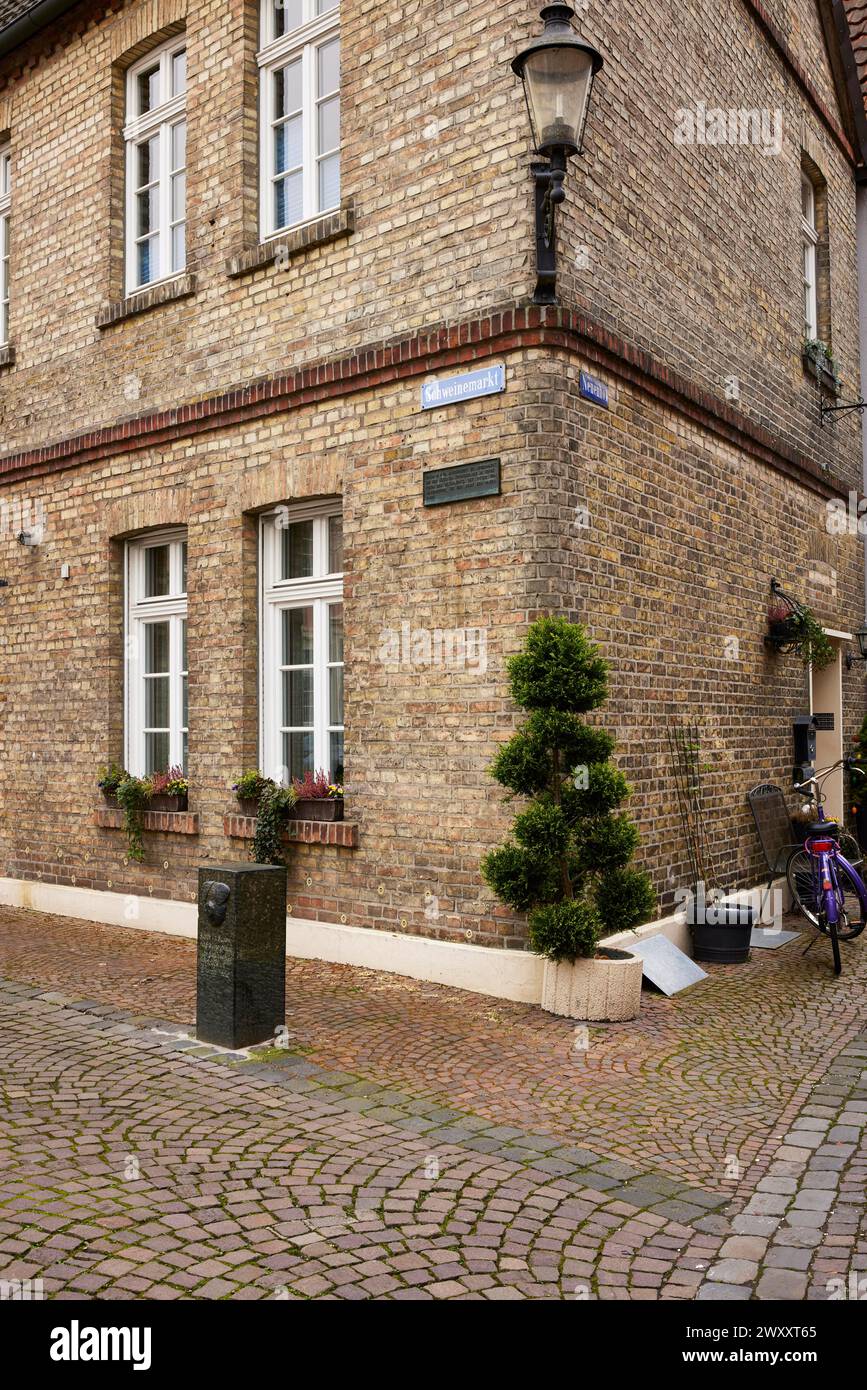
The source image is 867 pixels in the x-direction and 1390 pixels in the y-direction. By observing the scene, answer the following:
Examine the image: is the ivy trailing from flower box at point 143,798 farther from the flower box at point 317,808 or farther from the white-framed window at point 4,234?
the white-framed window at point 4,234

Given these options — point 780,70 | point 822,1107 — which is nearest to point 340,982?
point 822,1107

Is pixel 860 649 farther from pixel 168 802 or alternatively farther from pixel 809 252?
pixel 168 802

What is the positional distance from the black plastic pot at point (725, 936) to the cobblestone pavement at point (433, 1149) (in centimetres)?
90

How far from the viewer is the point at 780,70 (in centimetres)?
1098

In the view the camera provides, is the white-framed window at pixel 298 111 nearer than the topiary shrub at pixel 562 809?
No

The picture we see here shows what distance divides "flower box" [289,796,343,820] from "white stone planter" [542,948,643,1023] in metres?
2.10

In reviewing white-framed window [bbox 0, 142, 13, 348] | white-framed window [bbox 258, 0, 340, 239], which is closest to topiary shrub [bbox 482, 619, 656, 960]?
white-framed window [bbox 258, 0, 340, 239]

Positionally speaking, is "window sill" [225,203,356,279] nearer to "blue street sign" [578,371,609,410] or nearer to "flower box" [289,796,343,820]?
"blue street sign" [578,371,609,410]

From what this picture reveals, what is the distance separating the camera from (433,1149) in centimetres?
461

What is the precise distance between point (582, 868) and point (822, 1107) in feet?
6.21

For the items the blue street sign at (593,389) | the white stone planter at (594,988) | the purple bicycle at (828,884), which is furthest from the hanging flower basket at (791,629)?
the white stone planter at (594,988)

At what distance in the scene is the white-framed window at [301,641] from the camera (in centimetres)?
846

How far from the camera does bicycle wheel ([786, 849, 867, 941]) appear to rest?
8.10 m

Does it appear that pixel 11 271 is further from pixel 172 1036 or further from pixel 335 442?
pixel 172 1036
